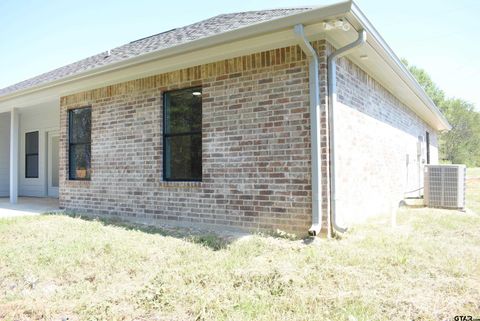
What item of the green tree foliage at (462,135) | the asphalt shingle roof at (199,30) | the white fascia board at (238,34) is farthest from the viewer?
the green tree foliage at (462,135)

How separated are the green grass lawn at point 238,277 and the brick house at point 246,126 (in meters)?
0.87

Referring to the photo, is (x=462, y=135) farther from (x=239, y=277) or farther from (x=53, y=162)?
(x=239, y=277)

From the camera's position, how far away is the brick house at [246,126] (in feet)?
16.2

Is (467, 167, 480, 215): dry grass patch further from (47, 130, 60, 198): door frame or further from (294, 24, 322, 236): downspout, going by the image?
(47, 130, 60, 198): door frame

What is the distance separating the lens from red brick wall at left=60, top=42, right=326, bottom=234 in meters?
5.14

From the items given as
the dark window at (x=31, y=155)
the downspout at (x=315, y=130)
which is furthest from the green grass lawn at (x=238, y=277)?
the dark window at (x=31, y=155)

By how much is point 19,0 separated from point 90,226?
21.6 feet

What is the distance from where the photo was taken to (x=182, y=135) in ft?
21.2

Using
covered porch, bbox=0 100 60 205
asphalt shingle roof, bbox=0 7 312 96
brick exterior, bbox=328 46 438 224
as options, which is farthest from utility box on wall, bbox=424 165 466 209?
covered porch, bbox=0 100 60 205

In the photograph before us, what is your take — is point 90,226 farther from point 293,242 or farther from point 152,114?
point 293,242

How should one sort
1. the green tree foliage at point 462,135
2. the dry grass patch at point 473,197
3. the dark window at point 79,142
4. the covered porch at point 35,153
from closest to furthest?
the dark window at point 79,142 < the dry grass patch at point 473,197 < the covered porch at point 35,153 < the green tree foliage at point 462,135

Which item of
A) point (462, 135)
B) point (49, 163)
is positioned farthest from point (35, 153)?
point (462, 135)

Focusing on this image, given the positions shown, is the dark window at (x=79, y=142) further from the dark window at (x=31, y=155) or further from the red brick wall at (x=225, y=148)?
the dark window at (x=31, y=155)

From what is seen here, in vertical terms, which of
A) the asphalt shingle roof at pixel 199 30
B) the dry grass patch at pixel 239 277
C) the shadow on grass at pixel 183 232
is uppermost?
the asphalt shingle roof at pixel 199 30
